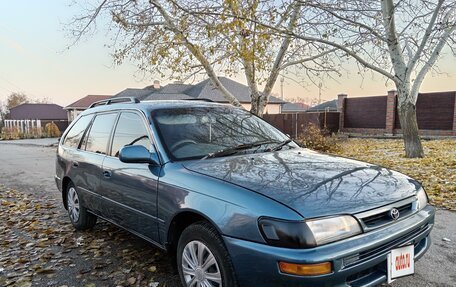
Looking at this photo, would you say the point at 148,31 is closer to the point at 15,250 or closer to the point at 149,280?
the point at 15,250

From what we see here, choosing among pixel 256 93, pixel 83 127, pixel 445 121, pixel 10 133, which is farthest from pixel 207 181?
pixel 10 133

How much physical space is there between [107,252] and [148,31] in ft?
30.8

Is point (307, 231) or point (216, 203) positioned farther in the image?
point (216, 203)

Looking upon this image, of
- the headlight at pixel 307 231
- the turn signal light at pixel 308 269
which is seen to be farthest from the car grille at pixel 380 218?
the turn signal light at pixel 308 269

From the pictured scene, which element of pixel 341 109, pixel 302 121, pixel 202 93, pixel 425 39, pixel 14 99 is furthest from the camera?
pixel 14 99

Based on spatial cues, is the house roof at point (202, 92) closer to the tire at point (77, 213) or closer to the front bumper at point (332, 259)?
the tire at point (77, 213)

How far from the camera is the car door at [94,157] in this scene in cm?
381

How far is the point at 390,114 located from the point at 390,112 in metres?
0.13

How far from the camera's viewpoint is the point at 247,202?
6.96 feet

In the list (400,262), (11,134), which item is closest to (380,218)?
(400,262)

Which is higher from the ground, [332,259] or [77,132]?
[77,132]

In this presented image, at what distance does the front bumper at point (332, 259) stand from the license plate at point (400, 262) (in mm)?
41

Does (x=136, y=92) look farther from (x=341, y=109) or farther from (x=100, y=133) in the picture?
(x=100, y=133)

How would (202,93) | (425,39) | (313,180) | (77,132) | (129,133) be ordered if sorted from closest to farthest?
(313,180)
(129,133)
(77,132)
(425,39)
(202,93)
